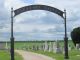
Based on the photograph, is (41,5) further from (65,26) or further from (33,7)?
(65,26)

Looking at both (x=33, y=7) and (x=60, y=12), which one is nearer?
(x=33, y=7)

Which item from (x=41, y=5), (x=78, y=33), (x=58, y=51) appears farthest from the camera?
(x=58, y=51)

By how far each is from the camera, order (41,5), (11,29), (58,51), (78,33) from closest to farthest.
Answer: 1. (11,29)
2. (41,5)
3. (78,33)
4. (58,51)

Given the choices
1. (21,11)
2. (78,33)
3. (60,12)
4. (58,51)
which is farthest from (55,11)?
(58,51)

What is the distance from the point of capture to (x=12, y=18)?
37156 mm

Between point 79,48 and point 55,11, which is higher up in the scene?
point 55,11

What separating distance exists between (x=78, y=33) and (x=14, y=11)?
15.7 meters

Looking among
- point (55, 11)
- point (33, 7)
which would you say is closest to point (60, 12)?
point (55, 11)

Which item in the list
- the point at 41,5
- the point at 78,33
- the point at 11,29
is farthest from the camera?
the point at 78,33

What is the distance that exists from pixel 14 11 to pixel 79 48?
115ft

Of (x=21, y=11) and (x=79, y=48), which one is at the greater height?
(x=21, y=11)

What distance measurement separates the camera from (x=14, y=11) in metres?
38.2

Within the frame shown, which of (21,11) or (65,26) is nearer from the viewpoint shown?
(21,11)

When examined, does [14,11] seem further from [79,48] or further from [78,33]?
[79,48]
